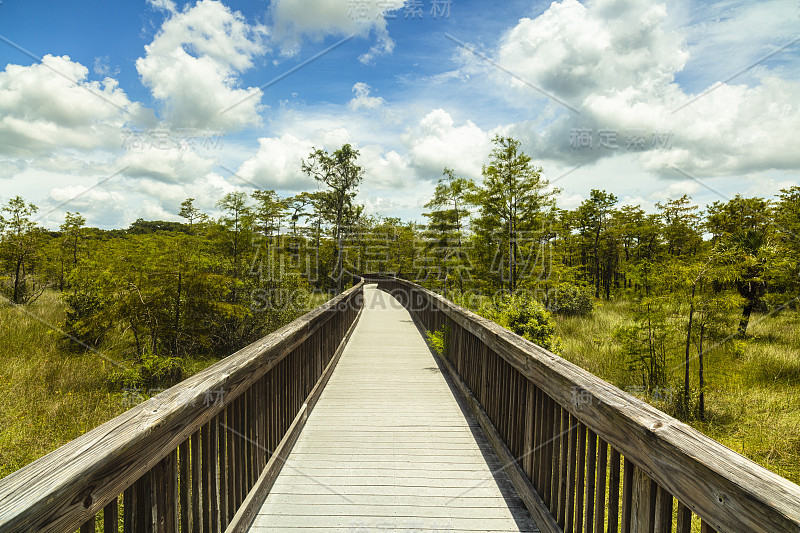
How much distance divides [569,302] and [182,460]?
21.8 m

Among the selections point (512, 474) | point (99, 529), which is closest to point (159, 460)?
point (512, 474)

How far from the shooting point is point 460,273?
18.6 metres

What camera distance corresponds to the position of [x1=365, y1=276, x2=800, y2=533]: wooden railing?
1168 millimetres

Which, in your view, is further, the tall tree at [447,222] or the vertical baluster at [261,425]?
A: the tall tree at [447,222]

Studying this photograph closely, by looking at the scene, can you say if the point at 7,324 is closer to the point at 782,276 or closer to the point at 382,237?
the point at 782,276

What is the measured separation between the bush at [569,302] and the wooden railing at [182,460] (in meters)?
18.9

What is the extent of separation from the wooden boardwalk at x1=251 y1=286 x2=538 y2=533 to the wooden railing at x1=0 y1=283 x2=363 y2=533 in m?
0.30

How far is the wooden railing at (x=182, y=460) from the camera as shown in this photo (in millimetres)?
1087

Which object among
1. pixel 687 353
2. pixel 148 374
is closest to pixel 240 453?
pixel 148 374

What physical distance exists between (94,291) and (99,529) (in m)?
9.56

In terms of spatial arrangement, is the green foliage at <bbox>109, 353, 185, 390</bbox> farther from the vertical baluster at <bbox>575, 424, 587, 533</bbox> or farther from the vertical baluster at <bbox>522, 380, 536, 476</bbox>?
the vertical baluster at <bbox>575, 424, 587, 533</bbox>

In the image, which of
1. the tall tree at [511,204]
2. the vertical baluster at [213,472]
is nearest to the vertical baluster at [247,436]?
the vertical baluster at [213,472]

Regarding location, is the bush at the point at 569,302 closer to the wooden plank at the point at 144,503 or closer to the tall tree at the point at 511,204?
the tall tree at the point at 511,204

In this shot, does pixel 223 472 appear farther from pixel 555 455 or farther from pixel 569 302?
pixel 569 302
